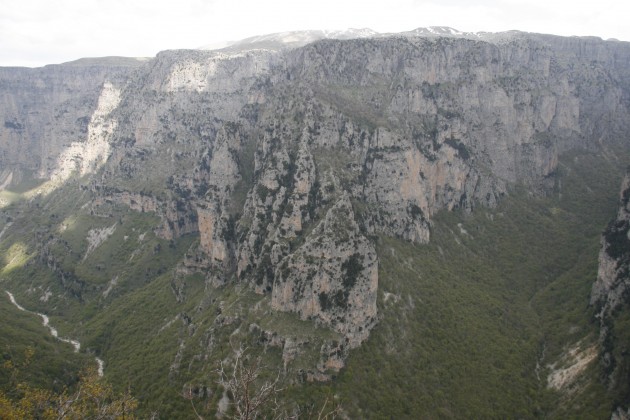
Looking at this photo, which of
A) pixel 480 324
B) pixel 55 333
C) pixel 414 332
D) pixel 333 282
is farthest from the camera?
pixel 55 333

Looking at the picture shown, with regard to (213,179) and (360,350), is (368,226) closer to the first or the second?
(360,350)

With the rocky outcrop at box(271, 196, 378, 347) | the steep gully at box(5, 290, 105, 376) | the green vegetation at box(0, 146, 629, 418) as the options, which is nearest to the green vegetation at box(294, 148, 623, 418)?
the green vegetation at box(0, 146, 629, 418)

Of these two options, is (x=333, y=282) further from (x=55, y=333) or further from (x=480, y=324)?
(x=55, y=333)

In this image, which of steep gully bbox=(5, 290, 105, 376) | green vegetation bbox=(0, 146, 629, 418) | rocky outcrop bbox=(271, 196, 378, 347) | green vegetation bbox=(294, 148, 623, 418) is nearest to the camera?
green vegetation bbox=(0, 146, 629, 418)

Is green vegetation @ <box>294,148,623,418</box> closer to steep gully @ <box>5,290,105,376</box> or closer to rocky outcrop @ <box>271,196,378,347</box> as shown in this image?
rocky outcrop @ <box>271,196,378,347</box>

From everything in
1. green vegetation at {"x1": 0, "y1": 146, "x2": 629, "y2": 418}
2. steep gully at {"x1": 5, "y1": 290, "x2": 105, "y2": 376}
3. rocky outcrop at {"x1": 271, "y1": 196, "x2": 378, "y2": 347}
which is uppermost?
rocky outcrop at {"x1": 271, "y1": 196, "x2": 378, "y2": 347}

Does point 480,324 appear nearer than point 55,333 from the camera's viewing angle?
Yes

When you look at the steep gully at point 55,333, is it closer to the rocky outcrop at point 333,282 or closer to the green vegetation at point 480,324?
the rocky outcrop at point 333,282

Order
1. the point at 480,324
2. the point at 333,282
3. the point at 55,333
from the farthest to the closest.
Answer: the point at 55,333 → the point at 480,324 → the point at 333,282

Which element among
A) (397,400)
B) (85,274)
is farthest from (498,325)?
(85,274)

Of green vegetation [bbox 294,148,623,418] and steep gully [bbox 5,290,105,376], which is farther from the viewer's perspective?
steep gully [bbox 5,290,105,376]

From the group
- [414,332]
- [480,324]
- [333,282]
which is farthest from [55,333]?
[480,324]
